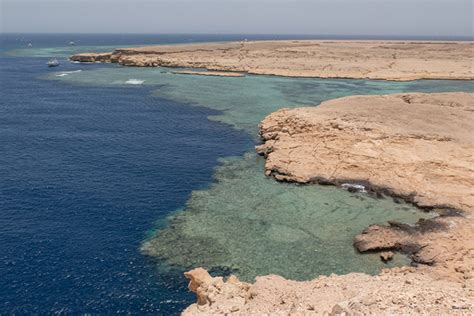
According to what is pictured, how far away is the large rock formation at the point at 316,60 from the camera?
4136 inches

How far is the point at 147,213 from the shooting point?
108ft

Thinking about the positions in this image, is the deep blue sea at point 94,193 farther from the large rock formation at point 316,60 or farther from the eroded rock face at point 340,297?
the large rock formation at point 316,60

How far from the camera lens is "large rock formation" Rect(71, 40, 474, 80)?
105 m

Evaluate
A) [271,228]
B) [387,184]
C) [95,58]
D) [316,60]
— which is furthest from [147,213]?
[95,58]

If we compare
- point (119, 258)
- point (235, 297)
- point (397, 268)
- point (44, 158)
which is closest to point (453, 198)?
point (397, 268)

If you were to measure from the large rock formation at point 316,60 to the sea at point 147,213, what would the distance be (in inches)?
2050

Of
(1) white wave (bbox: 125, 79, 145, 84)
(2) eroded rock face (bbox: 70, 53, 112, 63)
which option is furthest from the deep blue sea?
(2) eroded rock face (bbox: 70, 53, 112, 63)

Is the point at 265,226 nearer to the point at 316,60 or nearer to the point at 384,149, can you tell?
the point at 384,149

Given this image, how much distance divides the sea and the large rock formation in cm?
5208

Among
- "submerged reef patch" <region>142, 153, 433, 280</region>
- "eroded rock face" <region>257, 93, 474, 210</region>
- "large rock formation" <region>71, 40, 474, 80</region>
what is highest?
"large rock formation" <region>71, 40, 474, 80</region>

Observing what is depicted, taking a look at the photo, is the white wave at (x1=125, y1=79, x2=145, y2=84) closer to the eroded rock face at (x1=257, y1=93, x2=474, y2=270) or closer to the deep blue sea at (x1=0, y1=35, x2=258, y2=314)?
the deep blue sea at (x1=0, y1=35, x2=258, y2=314)

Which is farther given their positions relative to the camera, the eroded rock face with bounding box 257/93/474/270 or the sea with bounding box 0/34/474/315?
the eroded rock face with bounding box 257/93/474/270

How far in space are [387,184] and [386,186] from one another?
0.24 m

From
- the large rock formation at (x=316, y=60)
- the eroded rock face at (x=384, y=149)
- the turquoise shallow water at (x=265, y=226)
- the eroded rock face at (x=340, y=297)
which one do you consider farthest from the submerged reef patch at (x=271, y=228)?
the large rock formation at (x=316, y=60)
